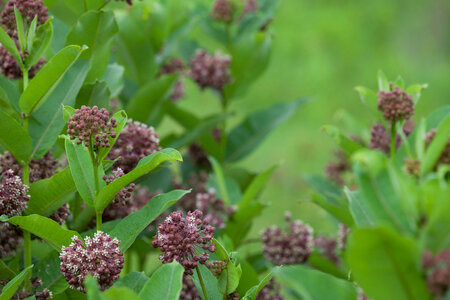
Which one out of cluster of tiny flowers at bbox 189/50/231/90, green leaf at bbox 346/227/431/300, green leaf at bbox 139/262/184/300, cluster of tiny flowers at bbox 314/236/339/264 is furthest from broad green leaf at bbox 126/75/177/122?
green leaf at bbox 346/227/431/300

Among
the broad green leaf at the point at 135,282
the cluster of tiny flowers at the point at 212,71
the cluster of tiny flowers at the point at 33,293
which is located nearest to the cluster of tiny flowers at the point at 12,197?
the cluster of tiny flowers at the point at 33,293

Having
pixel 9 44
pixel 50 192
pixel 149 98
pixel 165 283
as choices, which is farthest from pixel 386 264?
pixel 149 98

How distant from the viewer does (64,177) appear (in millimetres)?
1173

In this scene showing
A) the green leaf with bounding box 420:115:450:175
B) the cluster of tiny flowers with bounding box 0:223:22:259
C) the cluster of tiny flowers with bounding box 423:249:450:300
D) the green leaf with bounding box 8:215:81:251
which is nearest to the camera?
the cluster of tiny flowers with bounding box 423:249:450:300

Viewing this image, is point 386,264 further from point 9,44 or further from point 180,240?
→ point 9,44

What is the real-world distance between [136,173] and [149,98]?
0.76m

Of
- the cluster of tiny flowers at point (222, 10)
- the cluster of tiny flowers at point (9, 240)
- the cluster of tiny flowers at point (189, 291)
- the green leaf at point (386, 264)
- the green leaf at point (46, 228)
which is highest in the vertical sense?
the cluster of tiny flowers at point (222, 10)

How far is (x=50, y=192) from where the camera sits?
1.19 metres

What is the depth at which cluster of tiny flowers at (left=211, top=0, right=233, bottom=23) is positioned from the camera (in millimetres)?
2023

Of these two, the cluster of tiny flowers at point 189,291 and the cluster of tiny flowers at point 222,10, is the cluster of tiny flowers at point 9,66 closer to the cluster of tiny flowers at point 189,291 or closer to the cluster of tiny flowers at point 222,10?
the cluster of tiny flowers at point 189,291

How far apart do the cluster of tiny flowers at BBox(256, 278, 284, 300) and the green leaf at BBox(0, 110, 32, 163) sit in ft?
Answer: 1.86

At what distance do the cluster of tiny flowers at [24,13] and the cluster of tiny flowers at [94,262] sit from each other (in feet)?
1.51

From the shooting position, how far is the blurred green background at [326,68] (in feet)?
14.9

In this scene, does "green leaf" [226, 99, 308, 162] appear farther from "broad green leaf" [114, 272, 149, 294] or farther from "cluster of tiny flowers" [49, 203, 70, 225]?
"broad green leaf" [114, 272, 149, 294]
